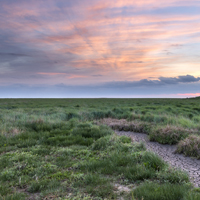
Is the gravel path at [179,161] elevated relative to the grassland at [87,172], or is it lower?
lower

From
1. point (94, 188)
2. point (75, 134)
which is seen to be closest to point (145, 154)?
point (94, 188)

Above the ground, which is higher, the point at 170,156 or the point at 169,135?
the point at 169,135

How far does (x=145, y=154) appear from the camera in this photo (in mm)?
6148

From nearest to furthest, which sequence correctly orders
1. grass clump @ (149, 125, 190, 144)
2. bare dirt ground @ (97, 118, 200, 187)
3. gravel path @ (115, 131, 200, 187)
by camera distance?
gravel path @ (115, 131, 200, 187)
bare dirt ground @ (97, 118, 200, 187)
grass clump @ (149, 125, 190, 144)

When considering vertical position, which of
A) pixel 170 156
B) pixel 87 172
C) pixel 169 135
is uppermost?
pixel 169 135

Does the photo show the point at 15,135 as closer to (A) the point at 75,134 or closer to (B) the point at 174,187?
(A) the point at 75,134

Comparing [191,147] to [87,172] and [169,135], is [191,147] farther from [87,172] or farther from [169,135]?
[87,172]

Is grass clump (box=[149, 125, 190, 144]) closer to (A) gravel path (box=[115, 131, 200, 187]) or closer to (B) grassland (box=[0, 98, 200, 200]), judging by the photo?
(B) grassland (box=[0, 98, 200, 200])

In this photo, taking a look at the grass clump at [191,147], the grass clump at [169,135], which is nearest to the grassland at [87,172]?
the grass clump at [191,147]

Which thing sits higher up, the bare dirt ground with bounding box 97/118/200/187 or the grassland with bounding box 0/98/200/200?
the grassland with bounding box 0/98/200/200

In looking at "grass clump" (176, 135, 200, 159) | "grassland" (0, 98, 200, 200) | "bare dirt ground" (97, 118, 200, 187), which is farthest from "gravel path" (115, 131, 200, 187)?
"grassland" (0, 98, 200, 200)

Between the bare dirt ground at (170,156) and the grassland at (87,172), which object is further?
the bare dirt ground at (170,156)

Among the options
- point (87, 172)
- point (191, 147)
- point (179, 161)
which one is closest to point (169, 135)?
point (191, 147)

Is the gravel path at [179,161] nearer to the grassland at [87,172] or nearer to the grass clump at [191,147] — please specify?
the grass clump at [191,147]
